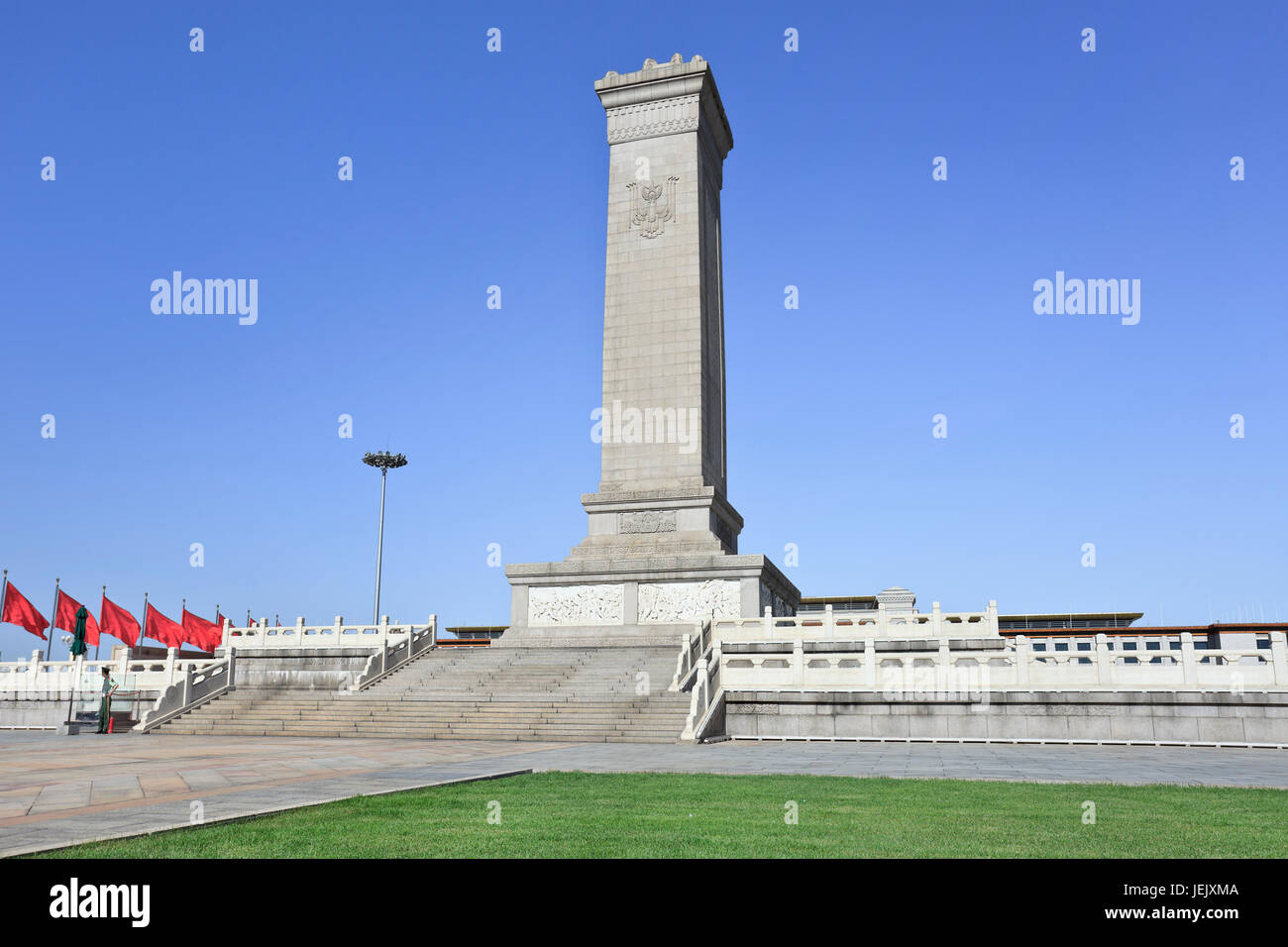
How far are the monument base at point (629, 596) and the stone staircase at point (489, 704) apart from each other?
9.06 ft

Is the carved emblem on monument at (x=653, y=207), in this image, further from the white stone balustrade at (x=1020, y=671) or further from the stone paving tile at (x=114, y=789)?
the stone paving tile at (x=114, y=789)

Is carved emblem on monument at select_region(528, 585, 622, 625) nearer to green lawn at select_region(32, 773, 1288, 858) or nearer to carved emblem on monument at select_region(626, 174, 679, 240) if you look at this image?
carved emblem on monument at select_region(626, 174, 679, 240)

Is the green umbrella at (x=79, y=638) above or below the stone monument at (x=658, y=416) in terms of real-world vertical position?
below

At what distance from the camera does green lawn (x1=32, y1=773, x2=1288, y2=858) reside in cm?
565

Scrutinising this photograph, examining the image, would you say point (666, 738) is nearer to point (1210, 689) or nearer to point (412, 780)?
point (412, 780)

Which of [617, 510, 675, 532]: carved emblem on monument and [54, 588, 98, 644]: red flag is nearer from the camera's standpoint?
[617, 510, 675, 532]: carved emblem on monument

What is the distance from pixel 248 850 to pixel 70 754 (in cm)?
1246

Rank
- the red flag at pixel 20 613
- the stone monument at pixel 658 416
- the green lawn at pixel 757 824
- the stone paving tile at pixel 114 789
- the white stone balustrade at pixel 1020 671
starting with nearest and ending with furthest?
the green lawn at pixel 757 824, the stone paving tile at pixel 114 789, the white stone balustrade at pixel 1020 671, the stone monument at pixel 658 416, the red flag at pixel 20 613

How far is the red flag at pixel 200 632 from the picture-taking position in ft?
143

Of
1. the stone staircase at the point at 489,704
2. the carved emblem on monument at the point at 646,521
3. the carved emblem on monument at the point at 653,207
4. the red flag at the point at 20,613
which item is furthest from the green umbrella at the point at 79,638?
the carved emblem on monument at the point at 653,207

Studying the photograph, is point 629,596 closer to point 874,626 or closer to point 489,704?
point 874,626

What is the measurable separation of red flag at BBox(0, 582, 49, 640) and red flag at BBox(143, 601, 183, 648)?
657cm

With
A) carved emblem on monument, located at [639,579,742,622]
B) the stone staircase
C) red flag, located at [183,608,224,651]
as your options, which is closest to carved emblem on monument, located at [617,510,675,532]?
carved emblem on monument, located at [639,579,742,622]
